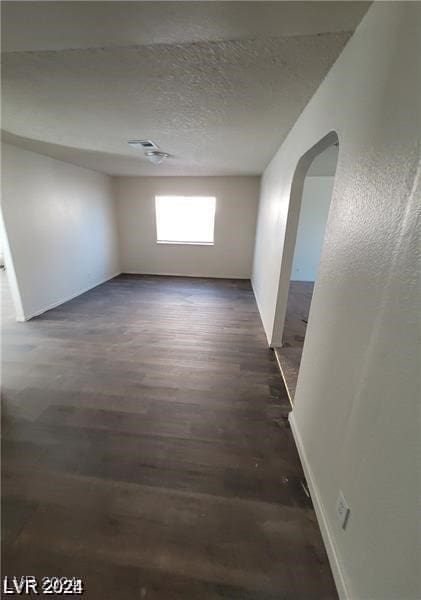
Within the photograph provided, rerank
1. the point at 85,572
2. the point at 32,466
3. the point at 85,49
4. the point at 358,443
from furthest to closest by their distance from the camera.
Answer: the point at 32,466, the point at 85,49, the point at 85,572, the point at 358,443

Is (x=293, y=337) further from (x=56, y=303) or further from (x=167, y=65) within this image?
(x=56, y=303)

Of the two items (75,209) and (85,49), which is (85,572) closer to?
(85,49)

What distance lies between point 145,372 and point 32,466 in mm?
1010

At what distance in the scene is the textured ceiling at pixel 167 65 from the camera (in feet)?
3.16

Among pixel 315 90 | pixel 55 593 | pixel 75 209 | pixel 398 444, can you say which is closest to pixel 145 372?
pixel 55 593

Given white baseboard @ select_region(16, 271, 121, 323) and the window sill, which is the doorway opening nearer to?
the window sill

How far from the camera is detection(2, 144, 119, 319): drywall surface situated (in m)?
3.03

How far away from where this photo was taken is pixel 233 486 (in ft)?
4.36

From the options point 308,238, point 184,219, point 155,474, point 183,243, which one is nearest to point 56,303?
point 183,243

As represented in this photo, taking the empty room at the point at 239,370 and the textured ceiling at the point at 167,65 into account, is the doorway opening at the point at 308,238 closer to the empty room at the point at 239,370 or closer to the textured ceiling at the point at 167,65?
the empty room at the point at 239,370

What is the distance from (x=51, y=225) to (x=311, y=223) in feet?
16.3

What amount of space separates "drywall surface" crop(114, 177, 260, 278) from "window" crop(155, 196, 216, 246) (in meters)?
0.13

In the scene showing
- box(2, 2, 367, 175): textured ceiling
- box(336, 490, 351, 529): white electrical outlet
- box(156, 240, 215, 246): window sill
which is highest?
box(2, 2, 367, 175): textured ceiling

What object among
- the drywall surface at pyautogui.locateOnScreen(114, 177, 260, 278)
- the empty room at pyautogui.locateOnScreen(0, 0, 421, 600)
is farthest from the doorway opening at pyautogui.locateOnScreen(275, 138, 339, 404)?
the drywall surface at pyautogui.locateOnScreen(114, 177, 260, 278)
